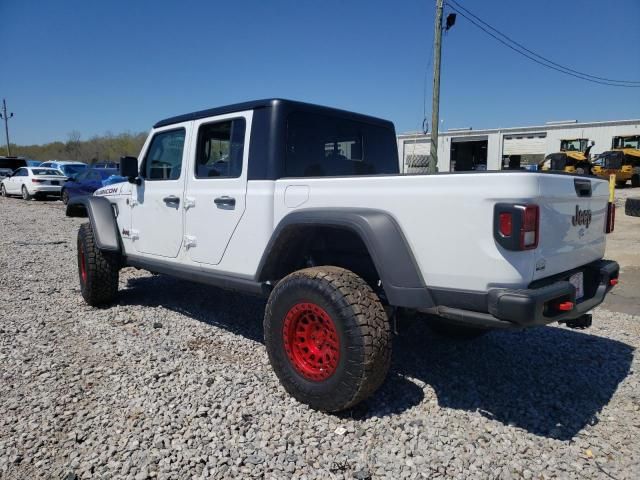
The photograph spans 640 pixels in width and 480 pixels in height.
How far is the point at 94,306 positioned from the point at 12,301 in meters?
1.03

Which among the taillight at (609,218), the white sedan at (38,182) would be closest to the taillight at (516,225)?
the taillight at (609,218)

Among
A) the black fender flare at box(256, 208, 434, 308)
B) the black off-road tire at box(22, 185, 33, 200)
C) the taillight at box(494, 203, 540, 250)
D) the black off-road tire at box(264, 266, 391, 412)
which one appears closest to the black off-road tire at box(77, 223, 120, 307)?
the black off-road tire at box(264, 266, 391, 412)

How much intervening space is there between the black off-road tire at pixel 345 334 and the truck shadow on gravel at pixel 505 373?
0.80 ft

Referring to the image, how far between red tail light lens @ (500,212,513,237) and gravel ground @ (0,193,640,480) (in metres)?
1.22

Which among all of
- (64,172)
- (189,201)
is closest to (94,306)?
(189,201)

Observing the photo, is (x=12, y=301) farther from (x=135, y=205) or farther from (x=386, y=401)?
(x=386, y=401)

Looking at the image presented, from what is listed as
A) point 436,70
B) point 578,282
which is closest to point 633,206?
point 436,70

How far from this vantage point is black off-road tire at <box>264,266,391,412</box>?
2627mm

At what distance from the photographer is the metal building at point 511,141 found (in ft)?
96.6

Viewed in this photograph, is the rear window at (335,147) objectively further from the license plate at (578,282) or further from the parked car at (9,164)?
the parked car at (9,164)

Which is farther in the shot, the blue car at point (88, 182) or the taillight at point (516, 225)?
the blue car at point (88, 182)

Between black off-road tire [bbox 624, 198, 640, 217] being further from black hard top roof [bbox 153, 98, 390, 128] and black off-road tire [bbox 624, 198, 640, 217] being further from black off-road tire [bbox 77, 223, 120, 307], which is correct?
black off-road tire [bbox 77, 223, 120, 307]

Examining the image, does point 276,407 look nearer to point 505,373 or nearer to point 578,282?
point 505,373

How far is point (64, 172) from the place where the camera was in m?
21.9
